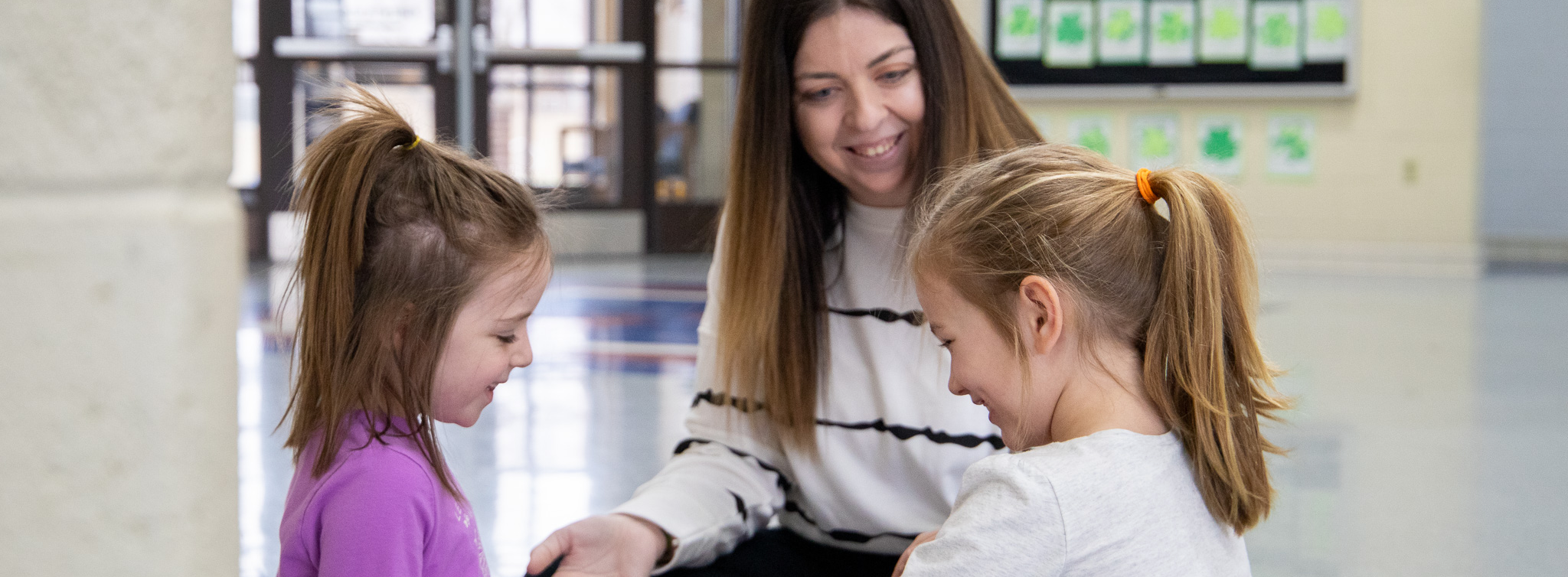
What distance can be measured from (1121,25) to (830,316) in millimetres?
6389

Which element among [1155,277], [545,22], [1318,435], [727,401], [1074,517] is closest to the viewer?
[1074,517]

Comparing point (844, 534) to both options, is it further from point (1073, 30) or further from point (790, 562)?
point (1073, 30)

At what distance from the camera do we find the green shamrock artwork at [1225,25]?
717 cm

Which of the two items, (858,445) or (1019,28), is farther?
(1019,28)

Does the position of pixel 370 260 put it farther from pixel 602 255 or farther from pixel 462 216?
pixel 602 255

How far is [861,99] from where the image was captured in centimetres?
125

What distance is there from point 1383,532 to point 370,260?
A: 178 centimetres

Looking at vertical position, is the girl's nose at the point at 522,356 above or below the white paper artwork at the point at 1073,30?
below

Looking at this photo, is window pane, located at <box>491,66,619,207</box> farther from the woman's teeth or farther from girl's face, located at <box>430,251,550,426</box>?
girl's face, located at <box>430,251,550,426</box>

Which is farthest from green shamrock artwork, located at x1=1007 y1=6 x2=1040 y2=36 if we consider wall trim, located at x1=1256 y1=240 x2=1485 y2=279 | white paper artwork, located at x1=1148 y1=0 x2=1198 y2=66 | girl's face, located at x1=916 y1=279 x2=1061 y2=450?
girl's face, located at x1=916 y1=279 x2=1061 y2=450

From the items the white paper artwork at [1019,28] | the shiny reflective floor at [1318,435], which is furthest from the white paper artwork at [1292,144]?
the shiny reflective floor at [1318,435]

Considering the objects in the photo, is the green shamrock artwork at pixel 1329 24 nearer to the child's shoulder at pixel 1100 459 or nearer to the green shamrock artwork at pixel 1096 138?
the green shamrock artwork at pixel 1096 138

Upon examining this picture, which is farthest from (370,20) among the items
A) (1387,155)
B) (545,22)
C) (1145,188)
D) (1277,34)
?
(1145,188)

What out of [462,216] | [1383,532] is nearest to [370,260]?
[462,216]
